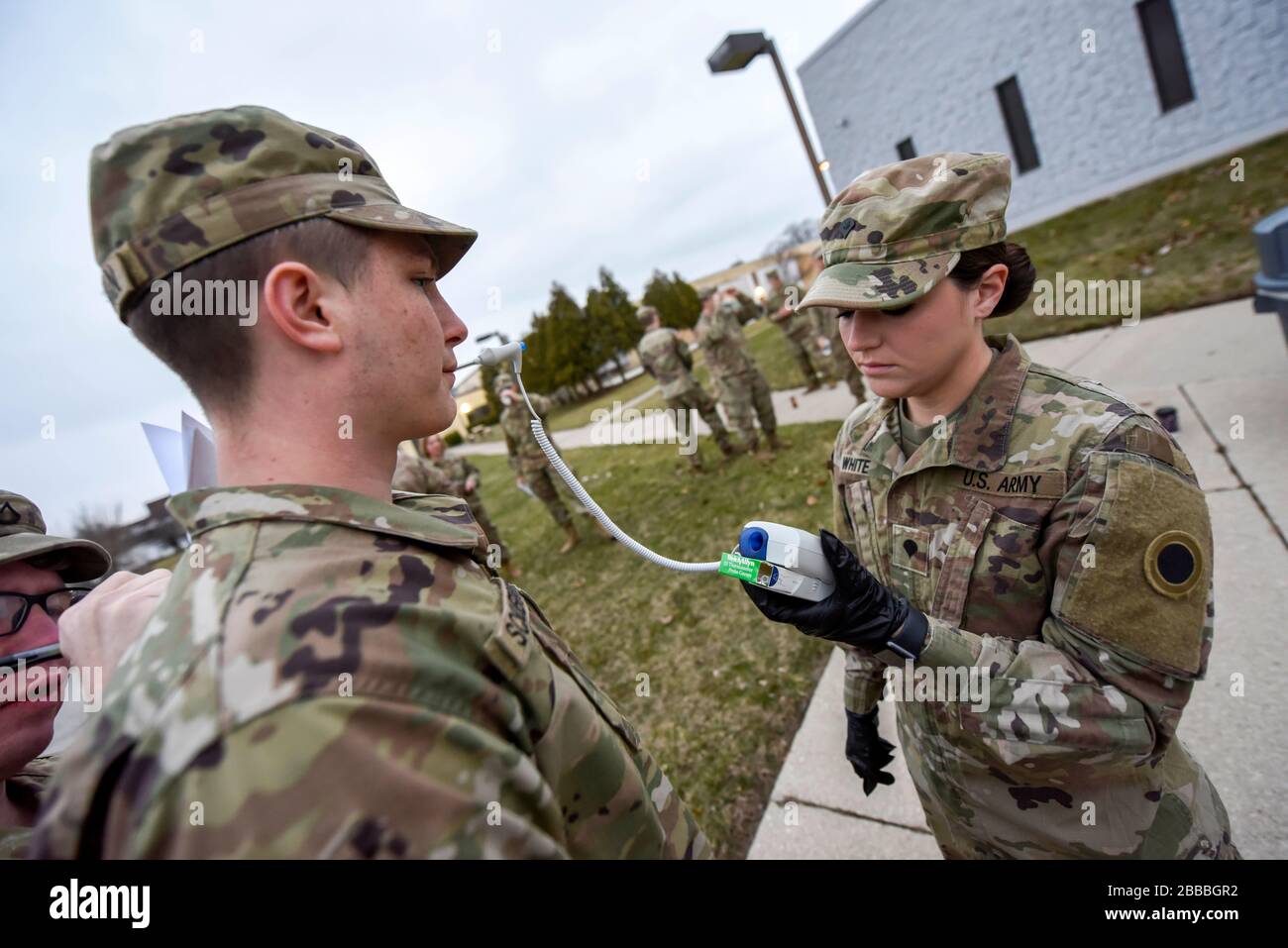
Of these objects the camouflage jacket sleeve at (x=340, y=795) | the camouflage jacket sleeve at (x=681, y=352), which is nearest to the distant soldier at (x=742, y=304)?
the camouflage jacket sleeve at (x=681, y=352)

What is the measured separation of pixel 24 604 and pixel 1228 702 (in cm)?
434

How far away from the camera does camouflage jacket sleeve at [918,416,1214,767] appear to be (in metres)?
1.25

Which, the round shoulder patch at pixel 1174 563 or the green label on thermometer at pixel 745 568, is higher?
the green label on thermometer at pixel 745 568

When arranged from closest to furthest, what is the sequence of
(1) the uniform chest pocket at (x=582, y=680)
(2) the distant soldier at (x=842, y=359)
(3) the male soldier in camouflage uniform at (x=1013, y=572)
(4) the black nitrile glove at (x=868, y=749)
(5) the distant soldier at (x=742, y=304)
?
(1) the uniform chest pocket at (x=582, y=680), (3) the male soldier in camouflage uniform at (x=1013, y=572), (4) the black nitrile glove at (x=868, y=749), (2) the distant soldier at (x=842, y=359), (5) the distant soldier at (x=742, y=304)

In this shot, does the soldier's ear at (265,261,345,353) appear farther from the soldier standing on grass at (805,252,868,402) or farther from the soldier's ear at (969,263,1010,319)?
the soldier standing on grass at (805,252,868,402)

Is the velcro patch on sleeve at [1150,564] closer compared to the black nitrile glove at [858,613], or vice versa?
the velcro patch on sleeve at [1150,564]

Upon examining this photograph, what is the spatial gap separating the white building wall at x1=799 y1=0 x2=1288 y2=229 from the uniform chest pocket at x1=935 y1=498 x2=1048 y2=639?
15.9 meters

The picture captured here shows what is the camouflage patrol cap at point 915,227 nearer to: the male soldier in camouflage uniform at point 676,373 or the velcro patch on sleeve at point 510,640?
the velcro patch on sleeve at point 510,640

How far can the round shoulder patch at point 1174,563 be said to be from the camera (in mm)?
1249

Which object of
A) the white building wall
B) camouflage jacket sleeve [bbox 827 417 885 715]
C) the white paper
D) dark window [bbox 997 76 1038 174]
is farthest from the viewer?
dark window [bbox 997 76 1038 174]

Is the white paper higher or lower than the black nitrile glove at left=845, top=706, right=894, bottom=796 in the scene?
higher

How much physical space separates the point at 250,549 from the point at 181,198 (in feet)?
2.05

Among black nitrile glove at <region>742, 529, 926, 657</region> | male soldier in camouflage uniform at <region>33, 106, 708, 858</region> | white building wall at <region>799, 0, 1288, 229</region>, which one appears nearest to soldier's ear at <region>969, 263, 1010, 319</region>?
black nitrile glove at <region>742, 529, 926, 657</region>

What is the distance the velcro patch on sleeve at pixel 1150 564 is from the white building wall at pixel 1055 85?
15.9 meters
